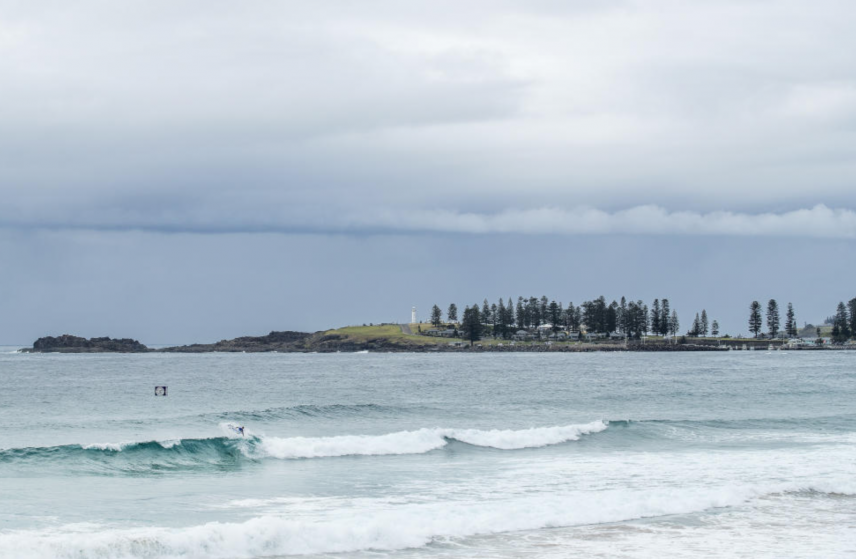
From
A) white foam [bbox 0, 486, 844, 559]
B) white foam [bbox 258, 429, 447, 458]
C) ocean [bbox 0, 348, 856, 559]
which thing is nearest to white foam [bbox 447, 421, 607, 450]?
ocean [bbox 0, 348, 856, 559]

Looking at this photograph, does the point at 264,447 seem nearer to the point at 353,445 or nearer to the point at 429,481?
the point at 353,445

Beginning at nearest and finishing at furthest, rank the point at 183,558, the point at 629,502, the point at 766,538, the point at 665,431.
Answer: the point at 183,558 < the point at 766,538 < the point at 629,502 < the point at 665,431

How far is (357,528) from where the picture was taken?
60.7 feet

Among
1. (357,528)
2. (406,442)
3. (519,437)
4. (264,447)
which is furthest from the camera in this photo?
(519,437)

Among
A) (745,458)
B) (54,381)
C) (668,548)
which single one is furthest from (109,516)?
(54,381)

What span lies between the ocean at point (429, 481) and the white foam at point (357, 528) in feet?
0.16

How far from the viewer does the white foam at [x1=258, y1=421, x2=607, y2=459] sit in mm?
31500

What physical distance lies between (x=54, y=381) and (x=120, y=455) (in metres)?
53.8

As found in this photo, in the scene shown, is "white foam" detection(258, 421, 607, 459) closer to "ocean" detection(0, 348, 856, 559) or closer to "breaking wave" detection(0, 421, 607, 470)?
"breaking wave" detection(0, 421, 607, 470)

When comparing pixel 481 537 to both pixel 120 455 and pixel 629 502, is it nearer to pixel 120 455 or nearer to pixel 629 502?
pixel 629 502

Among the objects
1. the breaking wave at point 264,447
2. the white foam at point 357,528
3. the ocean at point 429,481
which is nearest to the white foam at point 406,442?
the breaking wave at point 264,447

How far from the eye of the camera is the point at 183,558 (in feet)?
55.4

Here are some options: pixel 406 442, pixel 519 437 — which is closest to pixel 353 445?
pixel 406 442

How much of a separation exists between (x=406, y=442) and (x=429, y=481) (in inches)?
306
